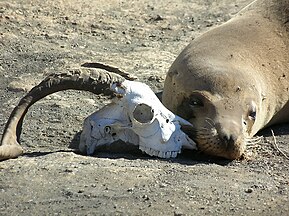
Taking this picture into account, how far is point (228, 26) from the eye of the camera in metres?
7.11

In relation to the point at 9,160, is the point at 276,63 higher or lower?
higher

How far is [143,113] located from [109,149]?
0.33 m

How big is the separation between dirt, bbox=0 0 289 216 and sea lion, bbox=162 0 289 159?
0.57 feet

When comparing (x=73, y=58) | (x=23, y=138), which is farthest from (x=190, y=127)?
(x=73, y=58)

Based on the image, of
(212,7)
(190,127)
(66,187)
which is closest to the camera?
(66,187)

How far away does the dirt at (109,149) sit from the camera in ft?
15.6

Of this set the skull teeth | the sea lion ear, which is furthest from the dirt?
the sea lion ear

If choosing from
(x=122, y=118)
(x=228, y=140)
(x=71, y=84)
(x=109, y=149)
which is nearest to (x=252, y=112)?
(x=228, y=140)

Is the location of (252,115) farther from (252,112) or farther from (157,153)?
(157,153)

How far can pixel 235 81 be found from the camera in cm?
611

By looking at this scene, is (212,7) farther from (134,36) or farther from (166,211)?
(166,211)

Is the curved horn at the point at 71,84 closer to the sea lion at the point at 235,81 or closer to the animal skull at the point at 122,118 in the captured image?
the animal skull at the point at 122,118

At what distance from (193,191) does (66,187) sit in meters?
0.71

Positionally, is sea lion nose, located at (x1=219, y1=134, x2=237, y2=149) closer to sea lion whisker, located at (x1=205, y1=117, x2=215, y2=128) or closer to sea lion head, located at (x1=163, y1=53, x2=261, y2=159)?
sea lion head, located at (x1=163, y1=53, x2=261, y2=159)
